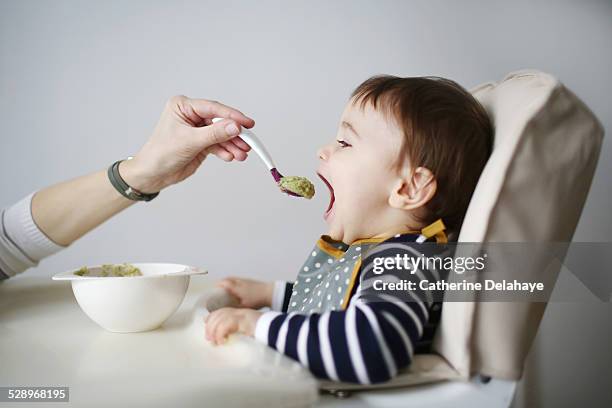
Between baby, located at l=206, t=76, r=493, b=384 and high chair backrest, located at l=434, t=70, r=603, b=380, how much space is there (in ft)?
0.22

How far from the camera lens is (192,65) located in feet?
5.65

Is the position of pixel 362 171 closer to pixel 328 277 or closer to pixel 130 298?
pixel 328 277

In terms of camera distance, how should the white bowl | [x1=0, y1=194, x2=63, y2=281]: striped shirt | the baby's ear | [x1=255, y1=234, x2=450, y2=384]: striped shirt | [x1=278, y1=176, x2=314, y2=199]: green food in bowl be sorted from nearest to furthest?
[x1=255, y1=234, x2=450, y2=384]: striped shirt
the white bowl
the baby's ear
[x1=278, y1=176, x2=314, y2=199]: green food in bowl
[x1=0, y1=194, x2=63, y2=281]: striped shirt

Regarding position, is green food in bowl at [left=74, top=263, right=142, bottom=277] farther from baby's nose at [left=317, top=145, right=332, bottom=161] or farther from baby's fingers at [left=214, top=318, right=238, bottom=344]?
baby's nose at [left=317, top=145, right=332, bottom=161]

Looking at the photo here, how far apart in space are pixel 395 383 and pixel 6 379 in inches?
18.4

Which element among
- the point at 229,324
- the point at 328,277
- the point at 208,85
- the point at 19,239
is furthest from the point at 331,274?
the point at 208,85

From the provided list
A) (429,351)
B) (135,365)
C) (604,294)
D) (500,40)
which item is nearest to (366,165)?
(429,351)

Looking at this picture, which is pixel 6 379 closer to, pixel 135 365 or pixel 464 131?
pixel 135 365

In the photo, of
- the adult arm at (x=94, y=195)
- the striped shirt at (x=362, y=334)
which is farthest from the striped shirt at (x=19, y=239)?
the striped shirt at (x=362, y=334)

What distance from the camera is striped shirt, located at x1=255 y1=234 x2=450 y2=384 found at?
64 cm

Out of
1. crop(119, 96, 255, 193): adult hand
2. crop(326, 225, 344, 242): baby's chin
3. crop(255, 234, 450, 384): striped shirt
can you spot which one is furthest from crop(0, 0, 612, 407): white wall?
crop(255, 234, 450, 384): striped shirt

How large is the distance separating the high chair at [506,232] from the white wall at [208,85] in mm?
868

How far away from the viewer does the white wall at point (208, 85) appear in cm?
160

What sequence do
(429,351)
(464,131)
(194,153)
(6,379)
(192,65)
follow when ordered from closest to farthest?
(6,379) → (429,351) → (464,131) → (194,153) → (192,65)
